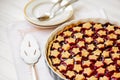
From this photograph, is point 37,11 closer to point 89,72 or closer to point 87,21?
point 87,21

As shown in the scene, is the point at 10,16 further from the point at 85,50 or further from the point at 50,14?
the point at 85,50

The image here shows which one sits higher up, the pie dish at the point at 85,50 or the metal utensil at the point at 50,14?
the metal utensil at the point at 50,14

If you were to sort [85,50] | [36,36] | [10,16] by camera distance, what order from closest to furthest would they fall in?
[85,50], [36,36], [10,16]

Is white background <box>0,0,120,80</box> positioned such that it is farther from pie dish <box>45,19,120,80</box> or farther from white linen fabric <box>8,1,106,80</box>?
pie dish <box>45,19,120,80</box>

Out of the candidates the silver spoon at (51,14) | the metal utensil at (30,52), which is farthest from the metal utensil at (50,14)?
the metal utensil at (30,52)

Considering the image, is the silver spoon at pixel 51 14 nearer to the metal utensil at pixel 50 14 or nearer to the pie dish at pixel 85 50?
the metal utensil at pixel 50 14

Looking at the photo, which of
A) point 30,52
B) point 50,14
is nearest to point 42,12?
point 50,14

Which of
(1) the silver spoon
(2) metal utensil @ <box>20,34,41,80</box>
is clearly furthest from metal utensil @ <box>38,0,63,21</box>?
(2) metal utensil @ <box>20,34,41,80</box>
